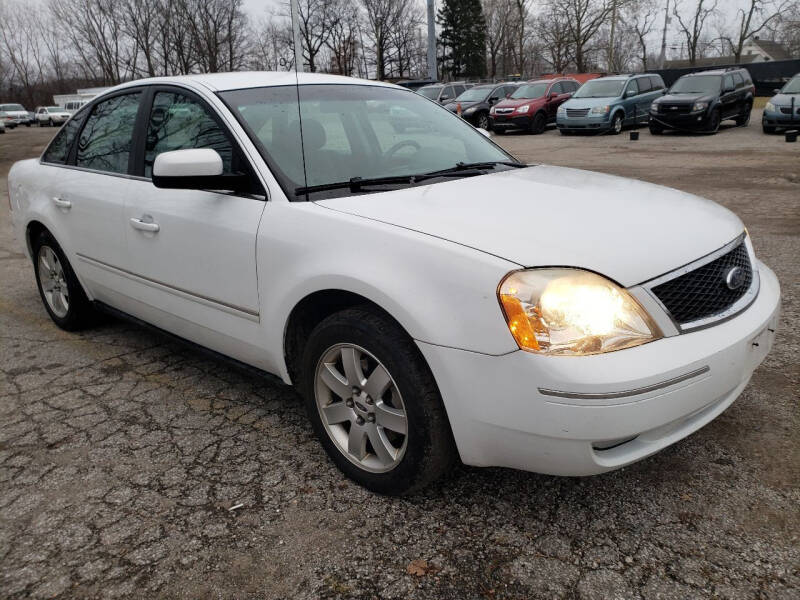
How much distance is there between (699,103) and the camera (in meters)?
16.9

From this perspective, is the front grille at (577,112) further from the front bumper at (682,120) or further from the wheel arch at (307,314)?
the wheel arch at (307,314)

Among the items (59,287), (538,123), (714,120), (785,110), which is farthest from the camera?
(538,123)

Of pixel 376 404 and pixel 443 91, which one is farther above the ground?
pixel 443 91

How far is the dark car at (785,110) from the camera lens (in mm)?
16219

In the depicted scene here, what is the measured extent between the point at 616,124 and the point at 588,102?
3.44 ft

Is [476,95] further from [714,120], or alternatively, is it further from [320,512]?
[320,512]

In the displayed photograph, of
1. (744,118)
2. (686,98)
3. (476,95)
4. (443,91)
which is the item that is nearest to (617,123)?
(686,98)

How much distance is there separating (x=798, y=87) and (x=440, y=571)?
18.8 meters

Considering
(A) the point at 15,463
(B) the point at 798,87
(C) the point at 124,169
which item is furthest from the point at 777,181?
(A) the point at 15,463

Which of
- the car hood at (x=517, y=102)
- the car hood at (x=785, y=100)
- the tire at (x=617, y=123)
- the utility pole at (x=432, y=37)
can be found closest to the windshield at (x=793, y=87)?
the car hood at (x=785, y=100)

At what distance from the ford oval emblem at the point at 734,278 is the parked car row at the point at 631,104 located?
653 inches

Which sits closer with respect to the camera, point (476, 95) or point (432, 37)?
point (476, 95)

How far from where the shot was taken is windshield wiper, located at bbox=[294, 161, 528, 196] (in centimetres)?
272

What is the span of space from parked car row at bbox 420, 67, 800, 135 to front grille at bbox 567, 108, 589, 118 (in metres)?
0.03
